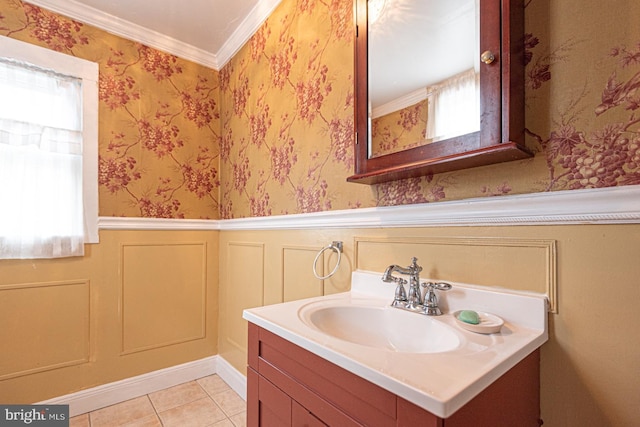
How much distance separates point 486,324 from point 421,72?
79 cm

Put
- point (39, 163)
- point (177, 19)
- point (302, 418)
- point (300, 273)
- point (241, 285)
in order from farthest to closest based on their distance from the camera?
point (241, 285) → point (177, 19) → point (39, 163) → point (300, 273) → point (302, 418)

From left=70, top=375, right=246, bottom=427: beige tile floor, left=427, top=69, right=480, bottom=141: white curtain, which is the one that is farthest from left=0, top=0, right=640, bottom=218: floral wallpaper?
left=70, top=375, right=246, bottom=427: beige tile floor

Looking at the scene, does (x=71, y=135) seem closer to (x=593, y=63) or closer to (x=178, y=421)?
(x=178, y=421)

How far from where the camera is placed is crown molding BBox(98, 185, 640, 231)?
27.0 inches

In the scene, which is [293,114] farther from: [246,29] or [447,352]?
[447,352]

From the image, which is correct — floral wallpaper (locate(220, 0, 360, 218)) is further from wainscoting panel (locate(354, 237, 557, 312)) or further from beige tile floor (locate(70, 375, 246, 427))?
beige tile floor (locate(70, 375, 246, 427))

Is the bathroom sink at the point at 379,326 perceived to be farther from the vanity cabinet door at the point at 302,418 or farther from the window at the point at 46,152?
the window at the point at 46,152

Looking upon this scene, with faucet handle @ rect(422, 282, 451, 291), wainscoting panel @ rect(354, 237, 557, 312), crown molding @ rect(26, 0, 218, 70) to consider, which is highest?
crown molding @ rect(26, 0, 218, 70)

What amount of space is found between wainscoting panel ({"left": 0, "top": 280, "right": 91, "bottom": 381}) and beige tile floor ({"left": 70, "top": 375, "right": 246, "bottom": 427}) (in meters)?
0.37

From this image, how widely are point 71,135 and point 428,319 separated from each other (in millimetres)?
2185

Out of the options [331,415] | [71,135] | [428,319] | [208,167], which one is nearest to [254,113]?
[208,167]

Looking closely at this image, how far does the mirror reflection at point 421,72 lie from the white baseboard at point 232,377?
1756 millimetres

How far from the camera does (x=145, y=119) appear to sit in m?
2.12

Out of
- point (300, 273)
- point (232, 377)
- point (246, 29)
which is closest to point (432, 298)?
point (300, 273)
